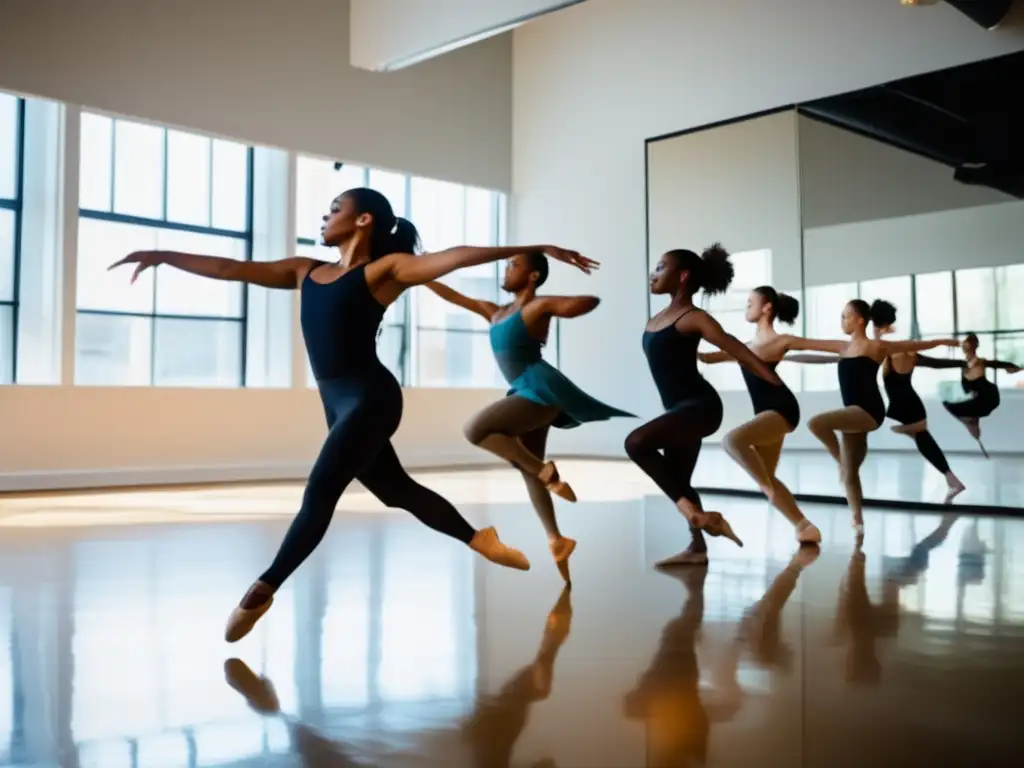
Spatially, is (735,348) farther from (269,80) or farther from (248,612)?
(269,80)

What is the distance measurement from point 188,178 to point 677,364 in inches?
236

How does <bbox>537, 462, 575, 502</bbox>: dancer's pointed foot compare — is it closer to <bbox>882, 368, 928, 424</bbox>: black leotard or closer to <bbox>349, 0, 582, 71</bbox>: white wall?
<bbox>882, 368, 928, 424</bbox>: black leotard

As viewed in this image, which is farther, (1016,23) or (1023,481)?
(1016,23)

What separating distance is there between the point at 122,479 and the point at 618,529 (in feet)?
14.4

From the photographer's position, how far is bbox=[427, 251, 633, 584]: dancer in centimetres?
359

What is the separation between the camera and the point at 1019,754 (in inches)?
68.7

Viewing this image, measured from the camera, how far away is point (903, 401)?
620 centimetres

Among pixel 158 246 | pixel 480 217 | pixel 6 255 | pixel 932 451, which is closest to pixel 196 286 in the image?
pixel 158 246

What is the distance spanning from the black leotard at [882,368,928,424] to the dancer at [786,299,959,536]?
417mm

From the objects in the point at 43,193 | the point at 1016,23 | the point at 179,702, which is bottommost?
the point at 179,702

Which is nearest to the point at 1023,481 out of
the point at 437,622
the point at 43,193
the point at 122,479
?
the point at 437,622

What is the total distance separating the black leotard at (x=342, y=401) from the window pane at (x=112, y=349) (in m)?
5.92

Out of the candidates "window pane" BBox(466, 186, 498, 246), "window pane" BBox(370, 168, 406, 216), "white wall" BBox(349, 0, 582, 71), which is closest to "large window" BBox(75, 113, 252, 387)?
"window pane" BBox(370, 168, 406, 216)

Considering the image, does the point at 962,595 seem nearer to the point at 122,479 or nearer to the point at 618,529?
the point at 618,529
